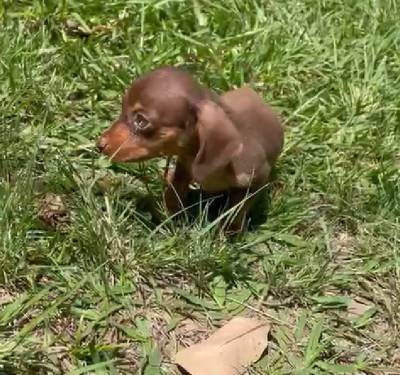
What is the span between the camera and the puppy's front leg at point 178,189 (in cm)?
391

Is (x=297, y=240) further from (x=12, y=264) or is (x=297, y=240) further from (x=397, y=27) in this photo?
(x=397, y=27)

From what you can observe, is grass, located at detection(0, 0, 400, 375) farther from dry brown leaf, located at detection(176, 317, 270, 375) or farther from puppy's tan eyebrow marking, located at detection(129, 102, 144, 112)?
puppy's tan eyebrow marking, located at detection(129, 102, 144, 112)

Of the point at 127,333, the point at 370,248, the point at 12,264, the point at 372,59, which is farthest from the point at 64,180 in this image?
the point at 372,59

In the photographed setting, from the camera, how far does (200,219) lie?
12.6 feet

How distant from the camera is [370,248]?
4059 mm

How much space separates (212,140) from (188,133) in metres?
0.09

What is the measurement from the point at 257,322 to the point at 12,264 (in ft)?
2.77

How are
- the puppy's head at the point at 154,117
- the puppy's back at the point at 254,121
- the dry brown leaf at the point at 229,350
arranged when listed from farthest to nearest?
the puppy's back at the point at 254,121, the puppy's head at the point at 154,117, the dry brown leaf at the point at 229,350

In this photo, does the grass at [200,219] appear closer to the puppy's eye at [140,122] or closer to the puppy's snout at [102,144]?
the puppy's snout at [102,144]

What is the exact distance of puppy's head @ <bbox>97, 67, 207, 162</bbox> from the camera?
3.58 m

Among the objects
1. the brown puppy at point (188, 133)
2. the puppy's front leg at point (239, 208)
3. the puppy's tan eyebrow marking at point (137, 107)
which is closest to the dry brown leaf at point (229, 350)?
the puppy's front leg at point (239, 208)

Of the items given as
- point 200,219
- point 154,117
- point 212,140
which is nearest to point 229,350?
point 200,219

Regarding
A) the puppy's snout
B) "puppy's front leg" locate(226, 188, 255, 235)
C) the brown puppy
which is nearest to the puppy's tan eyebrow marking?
the brown puppy

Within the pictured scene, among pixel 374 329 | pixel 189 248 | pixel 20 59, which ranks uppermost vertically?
pixel 20 59
